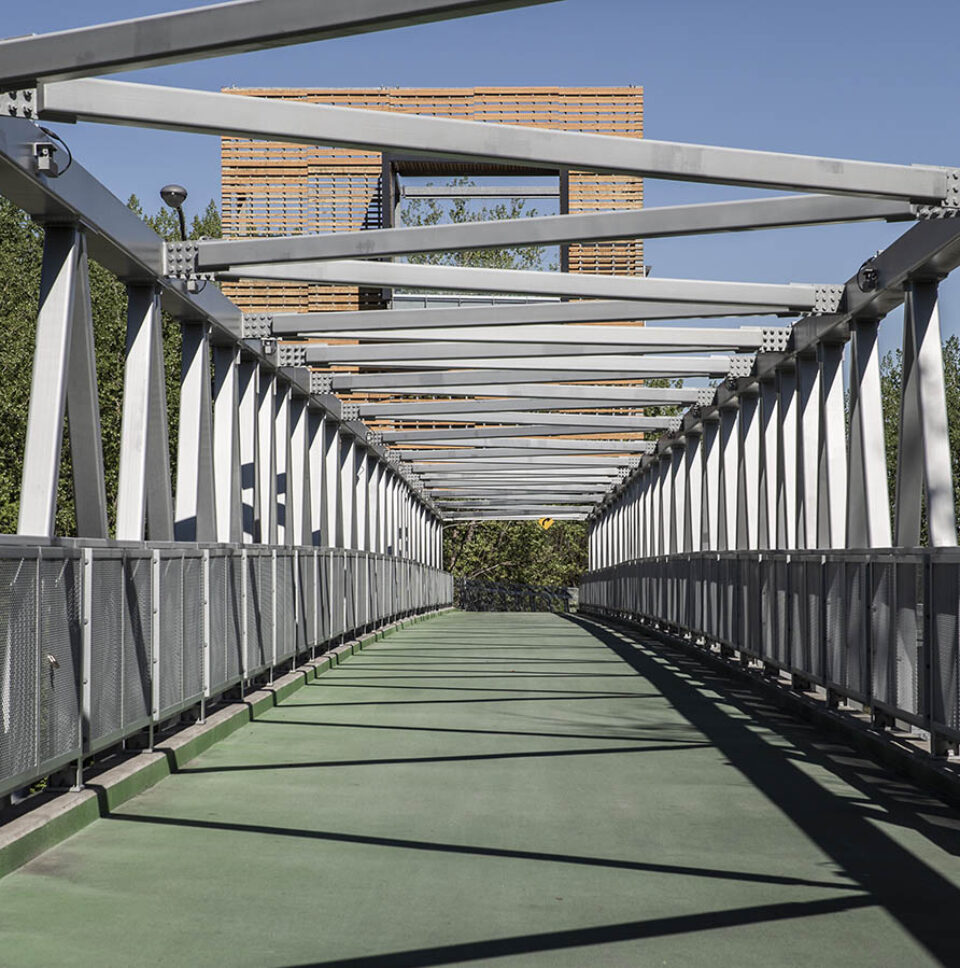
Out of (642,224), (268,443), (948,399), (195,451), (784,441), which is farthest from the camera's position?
(948,399)

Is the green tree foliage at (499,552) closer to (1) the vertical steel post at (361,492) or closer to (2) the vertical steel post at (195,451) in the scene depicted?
(1) the vertical steel post at (361,492)

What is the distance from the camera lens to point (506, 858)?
21.7 ft

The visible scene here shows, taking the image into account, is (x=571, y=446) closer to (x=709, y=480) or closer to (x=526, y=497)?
→ (x=709, y=480)

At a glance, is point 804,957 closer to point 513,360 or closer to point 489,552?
point 513,360

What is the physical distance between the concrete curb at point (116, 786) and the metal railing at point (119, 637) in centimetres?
18

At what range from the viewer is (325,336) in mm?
17969

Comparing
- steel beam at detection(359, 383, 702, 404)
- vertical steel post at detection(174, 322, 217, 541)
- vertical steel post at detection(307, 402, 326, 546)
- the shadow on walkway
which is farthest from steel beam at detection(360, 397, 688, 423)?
vertical steel post at detection(174, 322, 217, 541)

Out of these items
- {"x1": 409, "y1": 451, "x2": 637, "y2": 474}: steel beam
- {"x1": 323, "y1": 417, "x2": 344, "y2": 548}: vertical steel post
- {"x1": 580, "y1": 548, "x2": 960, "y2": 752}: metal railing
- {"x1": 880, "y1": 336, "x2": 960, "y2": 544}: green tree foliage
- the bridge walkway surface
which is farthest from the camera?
{"x1": 880, "y1": 336, "x2": 960, "y2": 544}: green tree foliage

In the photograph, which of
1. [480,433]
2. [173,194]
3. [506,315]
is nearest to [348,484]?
[480,433]

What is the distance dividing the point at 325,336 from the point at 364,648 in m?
6.70

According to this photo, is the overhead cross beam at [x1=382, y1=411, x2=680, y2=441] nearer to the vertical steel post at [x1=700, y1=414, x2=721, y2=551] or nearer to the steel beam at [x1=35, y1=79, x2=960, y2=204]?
the vertical steel post at [x1=700, y1=414, x2=721, y2=551]

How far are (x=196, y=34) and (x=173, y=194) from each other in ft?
15.5

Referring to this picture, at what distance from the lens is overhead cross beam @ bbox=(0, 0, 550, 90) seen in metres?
7.29

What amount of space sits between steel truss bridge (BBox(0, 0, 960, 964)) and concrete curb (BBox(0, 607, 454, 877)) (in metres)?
0.20
